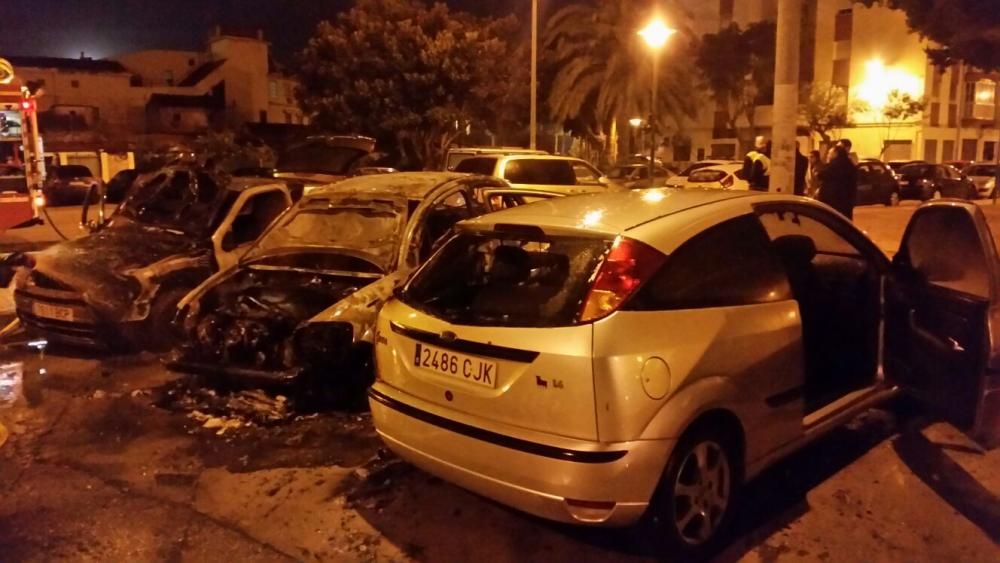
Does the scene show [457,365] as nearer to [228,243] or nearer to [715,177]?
[228,243]

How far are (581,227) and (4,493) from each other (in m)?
3.44

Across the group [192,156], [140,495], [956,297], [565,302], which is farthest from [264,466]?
[192,156]

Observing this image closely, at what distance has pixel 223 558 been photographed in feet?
13.2

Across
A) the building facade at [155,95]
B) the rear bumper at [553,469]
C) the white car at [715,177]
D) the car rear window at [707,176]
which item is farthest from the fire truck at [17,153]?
the building facade at [155,95]

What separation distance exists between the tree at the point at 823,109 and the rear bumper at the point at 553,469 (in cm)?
4125

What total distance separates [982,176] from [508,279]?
1250 inches

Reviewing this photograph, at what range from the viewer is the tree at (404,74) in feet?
86.1

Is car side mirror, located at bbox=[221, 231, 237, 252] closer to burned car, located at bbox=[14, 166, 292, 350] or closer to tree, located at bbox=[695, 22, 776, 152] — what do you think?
burned car, located at bbox=[14, 166, 292, 350]

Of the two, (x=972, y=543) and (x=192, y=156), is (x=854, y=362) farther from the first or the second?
(x=192, y=156)

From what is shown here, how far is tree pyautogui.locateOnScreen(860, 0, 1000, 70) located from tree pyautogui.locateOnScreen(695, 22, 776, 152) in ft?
90.5

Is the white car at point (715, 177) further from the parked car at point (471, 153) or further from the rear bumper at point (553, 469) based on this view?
the rear bumper at point (553, 469)

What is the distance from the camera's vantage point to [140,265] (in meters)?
7.54

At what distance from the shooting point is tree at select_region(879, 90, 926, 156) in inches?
1655

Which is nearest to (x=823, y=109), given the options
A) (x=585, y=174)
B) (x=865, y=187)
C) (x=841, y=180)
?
(x=865, y=187)
